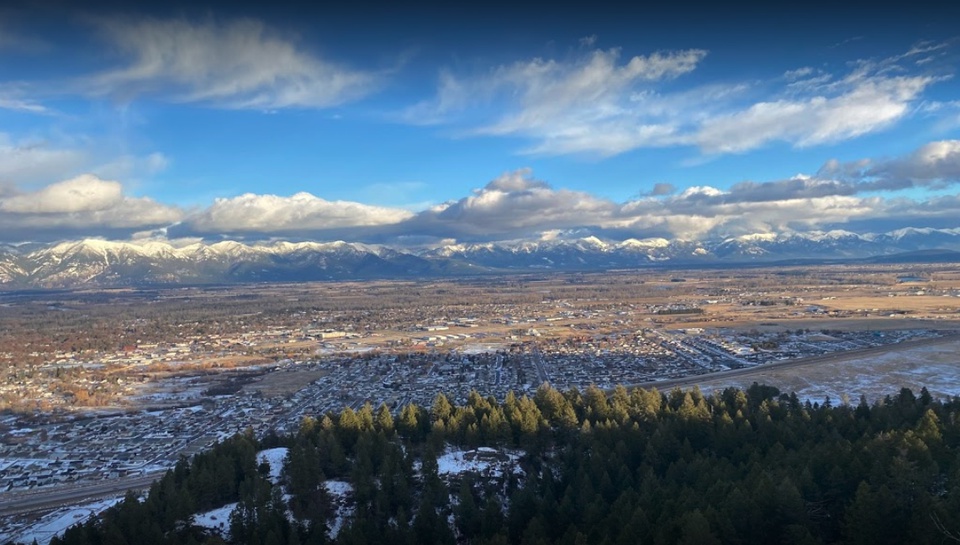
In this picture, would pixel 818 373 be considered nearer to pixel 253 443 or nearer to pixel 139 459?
pixel 253 443

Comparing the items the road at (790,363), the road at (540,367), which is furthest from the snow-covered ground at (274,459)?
the road at (790,363)

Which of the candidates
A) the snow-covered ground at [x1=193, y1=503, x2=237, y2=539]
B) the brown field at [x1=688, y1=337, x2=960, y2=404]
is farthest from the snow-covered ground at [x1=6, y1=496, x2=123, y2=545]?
the brown field at [x1=688, y1=337, x2=960, y2=404]

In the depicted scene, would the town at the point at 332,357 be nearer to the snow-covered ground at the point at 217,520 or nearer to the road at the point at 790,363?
the road at the point at 790,363

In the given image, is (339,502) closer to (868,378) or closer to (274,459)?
(274,459)

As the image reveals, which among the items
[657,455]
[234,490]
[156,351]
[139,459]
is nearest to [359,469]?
[234,490]

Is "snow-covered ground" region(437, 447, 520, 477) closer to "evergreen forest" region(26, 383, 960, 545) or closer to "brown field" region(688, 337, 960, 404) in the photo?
"evergreen forest" region(26, 383, 960, 545)

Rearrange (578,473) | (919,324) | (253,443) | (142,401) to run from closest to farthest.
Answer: (578,473), (253,443), (142,401), (919,324)
